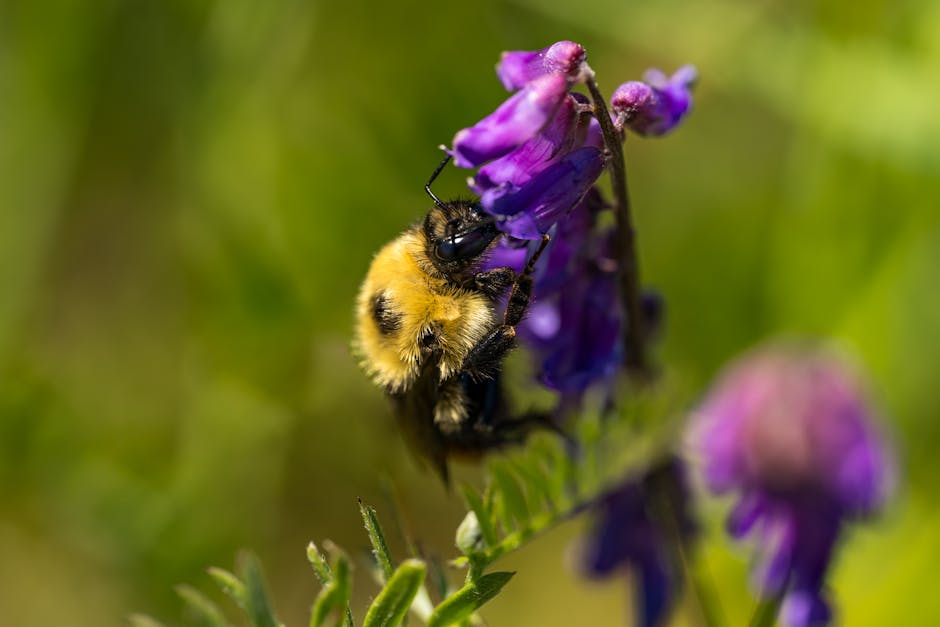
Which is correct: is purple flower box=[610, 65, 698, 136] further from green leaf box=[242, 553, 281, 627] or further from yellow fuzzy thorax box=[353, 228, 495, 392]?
green leaf box=[242, 553, 281, 627]

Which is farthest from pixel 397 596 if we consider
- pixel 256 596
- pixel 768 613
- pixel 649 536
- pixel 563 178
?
pixel 649 536

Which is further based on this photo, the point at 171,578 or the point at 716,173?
the point at 716,173

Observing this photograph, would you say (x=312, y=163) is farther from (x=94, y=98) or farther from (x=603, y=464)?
(x=603, y=464)

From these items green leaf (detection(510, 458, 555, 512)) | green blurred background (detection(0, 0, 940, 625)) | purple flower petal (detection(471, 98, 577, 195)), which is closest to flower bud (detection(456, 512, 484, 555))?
green leaf (detection(510, 458, 555, 512))

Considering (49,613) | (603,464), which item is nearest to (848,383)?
(603,464)

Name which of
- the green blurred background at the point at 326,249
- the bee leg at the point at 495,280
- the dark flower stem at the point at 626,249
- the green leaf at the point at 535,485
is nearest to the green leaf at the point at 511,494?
the green leaf at the point at 535,485

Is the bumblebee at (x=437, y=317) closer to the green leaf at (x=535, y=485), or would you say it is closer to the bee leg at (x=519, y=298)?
the bee leg at (x=519, y=298)
